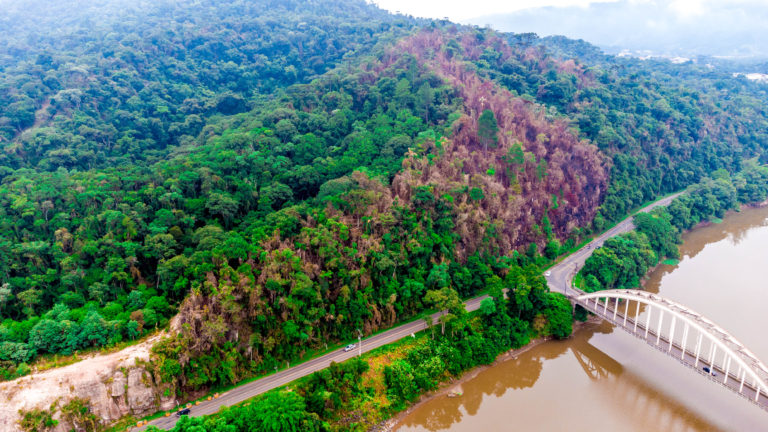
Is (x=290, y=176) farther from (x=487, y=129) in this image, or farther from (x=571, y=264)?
(x=571, y=264)

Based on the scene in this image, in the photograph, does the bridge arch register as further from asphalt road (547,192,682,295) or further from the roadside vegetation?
the roadside vegetation

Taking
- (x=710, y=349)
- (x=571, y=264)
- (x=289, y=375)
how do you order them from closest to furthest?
(x=710, y=349) < (x=289, y=375) < (x=571, y=264)

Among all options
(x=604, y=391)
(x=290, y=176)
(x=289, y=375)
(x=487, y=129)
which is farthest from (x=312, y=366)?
(x=487, y=129)

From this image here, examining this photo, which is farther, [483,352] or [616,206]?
[616,206]

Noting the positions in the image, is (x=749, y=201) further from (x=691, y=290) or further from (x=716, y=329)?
(x=716, y=329)

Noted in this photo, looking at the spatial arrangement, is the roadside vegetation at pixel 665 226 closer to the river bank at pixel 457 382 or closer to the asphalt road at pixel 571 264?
the asphalt road at pixel 571 264

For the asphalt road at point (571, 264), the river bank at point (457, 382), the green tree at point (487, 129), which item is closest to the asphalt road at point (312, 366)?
the asphalt road at point (571, 264)

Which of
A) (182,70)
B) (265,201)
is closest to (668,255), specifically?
(265,201)

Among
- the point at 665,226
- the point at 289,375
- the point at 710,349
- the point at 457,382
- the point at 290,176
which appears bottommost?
the point at 457,382
